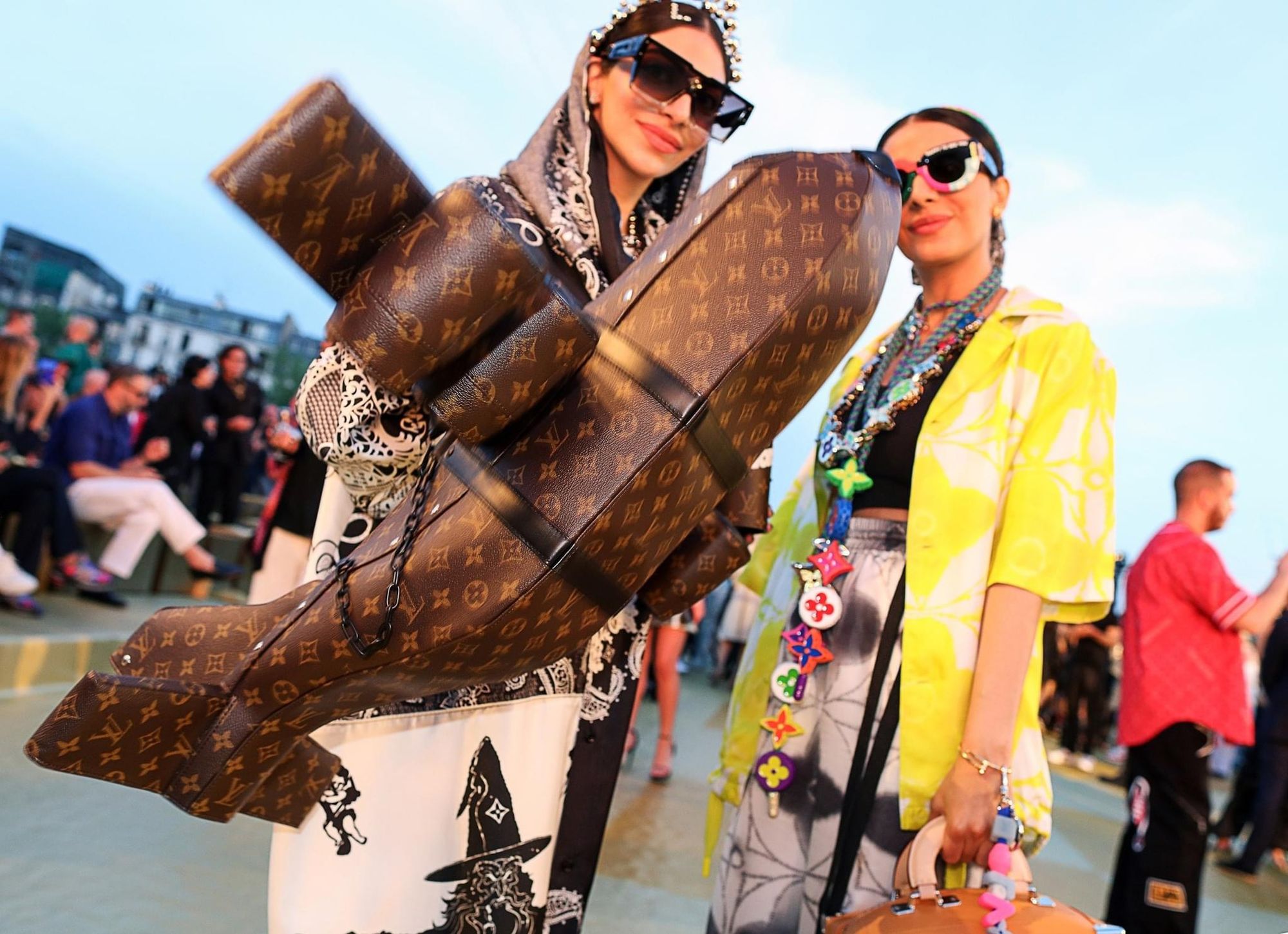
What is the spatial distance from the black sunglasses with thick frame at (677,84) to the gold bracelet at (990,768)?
970 mm

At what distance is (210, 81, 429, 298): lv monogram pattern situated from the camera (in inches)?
29.9

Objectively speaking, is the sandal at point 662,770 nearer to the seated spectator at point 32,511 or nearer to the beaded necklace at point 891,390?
the seated spectator at point 32,511

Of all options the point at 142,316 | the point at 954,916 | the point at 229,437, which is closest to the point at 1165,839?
the point at 954,916

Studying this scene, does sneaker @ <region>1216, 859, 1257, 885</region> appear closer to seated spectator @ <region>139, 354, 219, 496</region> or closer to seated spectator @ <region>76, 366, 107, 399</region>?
seated spectator @ <region>139, 354, 219, 496</region>

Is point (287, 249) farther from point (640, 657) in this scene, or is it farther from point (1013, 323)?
point (1013, 323)

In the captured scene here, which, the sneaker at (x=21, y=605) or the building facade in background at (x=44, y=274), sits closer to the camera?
the sneaker at (x=21, y=605)

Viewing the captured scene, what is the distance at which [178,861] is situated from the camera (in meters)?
2.86

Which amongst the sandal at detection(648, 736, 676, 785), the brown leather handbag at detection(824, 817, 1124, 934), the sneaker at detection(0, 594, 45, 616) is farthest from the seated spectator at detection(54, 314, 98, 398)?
the brown leather handbag at detection(824, 817, 1124, 934)

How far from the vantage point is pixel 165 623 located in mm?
985

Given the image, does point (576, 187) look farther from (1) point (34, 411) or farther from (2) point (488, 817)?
(1) point (34, 411)

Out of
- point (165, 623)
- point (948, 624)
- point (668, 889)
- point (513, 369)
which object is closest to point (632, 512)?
point (513, 369)

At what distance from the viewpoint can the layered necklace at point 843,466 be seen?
1.60m

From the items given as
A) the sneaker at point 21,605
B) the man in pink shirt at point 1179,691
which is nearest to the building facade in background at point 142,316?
the sneaker at point 21,605

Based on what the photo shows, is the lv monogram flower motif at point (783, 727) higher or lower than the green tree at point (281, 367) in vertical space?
lower
